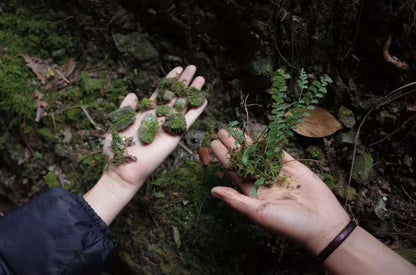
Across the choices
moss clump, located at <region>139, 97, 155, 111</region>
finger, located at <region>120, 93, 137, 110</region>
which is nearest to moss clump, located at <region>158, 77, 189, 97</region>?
moss clump, located at <region>139, 97, 155, 111</region>

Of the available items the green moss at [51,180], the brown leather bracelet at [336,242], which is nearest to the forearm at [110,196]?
the green moss at [51,180]

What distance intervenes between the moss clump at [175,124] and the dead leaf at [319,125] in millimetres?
1127

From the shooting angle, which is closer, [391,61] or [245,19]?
[391,61]

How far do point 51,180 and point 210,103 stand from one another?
2.11 m

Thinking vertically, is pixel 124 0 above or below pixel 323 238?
above

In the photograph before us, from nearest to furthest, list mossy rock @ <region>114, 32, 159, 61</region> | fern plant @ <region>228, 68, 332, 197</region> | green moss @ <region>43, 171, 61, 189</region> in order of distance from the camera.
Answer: fern plant @ <region>228, 68, 332, 197</region> → green moss @ <region>43, 171, 61, 189</region> → mossy rock @ <region>114, 32, 159, 61</region>

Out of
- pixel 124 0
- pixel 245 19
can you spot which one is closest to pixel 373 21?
pixel 245 19

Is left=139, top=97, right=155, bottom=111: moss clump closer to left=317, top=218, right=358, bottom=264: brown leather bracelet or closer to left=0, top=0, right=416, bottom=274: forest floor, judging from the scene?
left=0, top=0, right=416, bottom=274: forest floor

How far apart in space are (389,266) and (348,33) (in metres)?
2.16

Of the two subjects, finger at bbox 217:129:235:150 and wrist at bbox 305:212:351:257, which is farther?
finger at bbox 217:129:235:150

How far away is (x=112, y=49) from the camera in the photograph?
433 centimetres

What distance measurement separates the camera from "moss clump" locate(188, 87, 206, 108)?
350 centimetres

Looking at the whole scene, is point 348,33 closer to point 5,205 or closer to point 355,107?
point 355,107

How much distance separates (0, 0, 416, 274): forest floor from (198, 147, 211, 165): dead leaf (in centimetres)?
6
